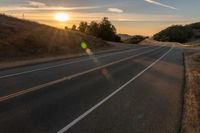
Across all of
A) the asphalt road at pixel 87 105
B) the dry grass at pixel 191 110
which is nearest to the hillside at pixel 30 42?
the asphalt road at pixel 87 105

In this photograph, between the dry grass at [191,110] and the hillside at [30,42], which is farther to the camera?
the hillside at [30,42]

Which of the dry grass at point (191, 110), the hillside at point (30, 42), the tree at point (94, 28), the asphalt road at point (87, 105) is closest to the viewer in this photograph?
the asphalt road at point (87, 105)

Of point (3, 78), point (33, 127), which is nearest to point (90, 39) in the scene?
point (3, 78)

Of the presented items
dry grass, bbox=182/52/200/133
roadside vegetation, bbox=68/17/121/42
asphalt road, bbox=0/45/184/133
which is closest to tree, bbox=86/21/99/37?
roadside vegetation, bbox=68/17/121/42

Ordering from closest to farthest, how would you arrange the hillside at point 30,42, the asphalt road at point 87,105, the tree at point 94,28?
the asphalt road at point 87,105, the hillside at point 30,42, the tree at point 94,28

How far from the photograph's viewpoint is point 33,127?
780 centimetres

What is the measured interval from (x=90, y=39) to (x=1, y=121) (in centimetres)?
5392

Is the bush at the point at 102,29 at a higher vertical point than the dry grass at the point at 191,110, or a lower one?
lower

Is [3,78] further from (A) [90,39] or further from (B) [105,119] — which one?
(A) [90,39]

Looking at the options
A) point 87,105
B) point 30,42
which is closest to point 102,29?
point 30,42

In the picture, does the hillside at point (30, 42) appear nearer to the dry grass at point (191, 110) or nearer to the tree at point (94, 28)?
the dry grass at point (191, 110)

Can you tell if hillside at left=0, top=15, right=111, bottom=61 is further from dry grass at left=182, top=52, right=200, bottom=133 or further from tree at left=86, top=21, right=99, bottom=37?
tree at left=86, top=21, right=99, bottom=37

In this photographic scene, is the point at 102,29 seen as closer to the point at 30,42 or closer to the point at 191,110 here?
the point at 30,42

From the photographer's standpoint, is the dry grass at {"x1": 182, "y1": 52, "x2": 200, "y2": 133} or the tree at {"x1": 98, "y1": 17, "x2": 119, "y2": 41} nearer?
the dry grass at {"x1": 182, "y1": 52, "x2": 200, "y2": 133}
